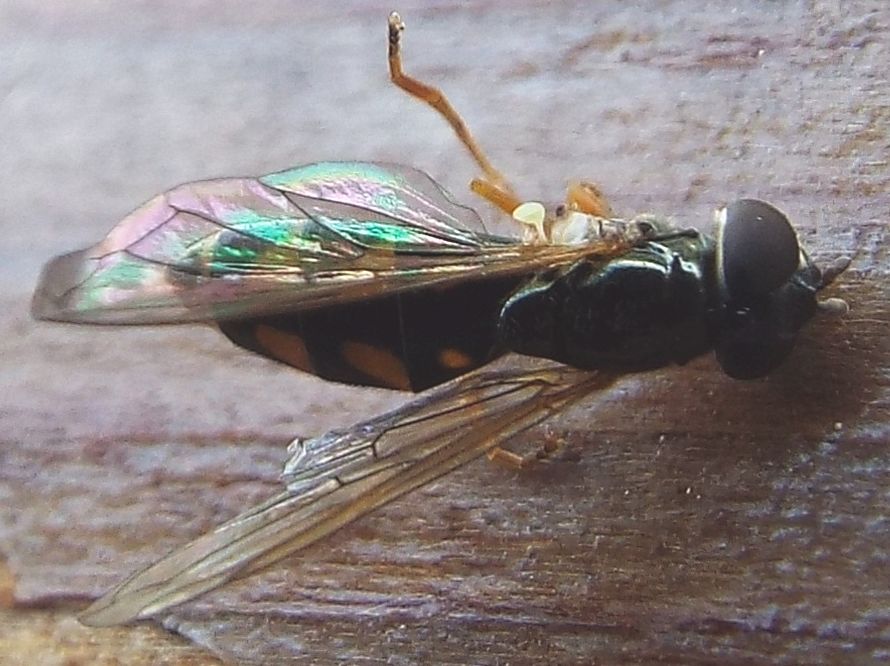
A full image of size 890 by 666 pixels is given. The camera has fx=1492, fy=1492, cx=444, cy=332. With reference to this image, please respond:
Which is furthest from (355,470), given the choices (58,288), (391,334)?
(58,288)

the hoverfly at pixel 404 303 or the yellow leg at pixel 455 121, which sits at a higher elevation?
the yellow leg at pixel 455 121

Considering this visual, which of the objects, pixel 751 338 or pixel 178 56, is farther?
pixel 178 56

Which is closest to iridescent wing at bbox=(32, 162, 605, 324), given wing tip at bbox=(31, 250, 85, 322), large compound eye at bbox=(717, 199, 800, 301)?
wing tip at bbox=(31, 250, 85, 322)

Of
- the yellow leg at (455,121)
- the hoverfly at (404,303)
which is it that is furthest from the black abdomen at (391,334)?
the yellow leg at (455,121)

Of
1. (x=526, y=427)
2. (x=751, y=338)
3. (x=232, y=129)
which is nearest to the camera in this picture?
(x=751, y=338)

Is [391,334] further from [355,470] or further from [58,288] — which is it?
[58,288]

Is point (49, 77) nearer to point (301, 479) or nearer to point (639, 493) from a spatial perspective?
point (301, 479)

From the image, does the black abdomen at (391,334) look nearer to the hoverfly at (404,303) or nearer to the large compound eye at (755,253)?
the hoverfly at (404,303)

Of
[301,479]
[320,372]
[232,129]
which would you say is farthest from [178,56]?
[301,479]
